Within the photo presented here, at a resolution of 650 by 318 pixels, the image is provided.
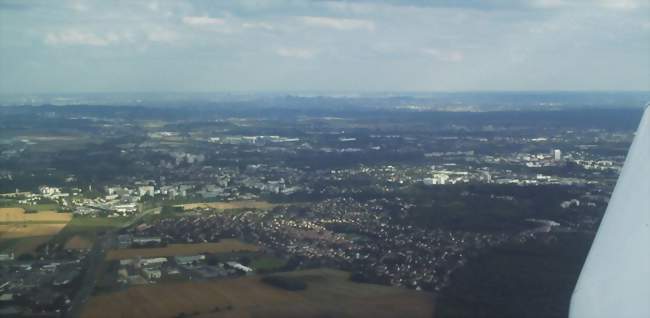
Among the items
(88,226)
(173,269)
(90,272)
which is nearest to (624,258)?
(173,269)

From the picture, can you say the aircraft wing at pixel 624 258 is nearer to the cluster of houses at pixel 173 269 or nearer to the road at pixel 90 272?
the road at pixel 90 272

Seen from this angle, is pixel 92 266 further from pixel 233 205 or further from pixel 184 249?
pixel 233 205

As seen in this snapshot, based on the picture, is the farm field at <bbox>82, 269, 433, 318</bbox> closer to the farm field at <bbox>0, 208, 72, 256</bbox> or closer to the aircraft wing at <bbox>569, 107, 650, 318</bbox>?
the farm field at <bbox>0, 208, 72, 256</bbox>

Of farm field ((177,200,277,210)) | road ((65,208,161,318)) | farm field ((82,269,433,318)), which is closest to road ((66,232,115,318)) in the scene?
road ((65,208,161,318))

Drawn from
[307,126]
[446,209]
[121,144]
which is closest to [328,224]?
[446,209]

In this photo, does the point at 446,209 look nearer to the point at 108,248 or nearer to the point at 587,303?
the point at 108,248
